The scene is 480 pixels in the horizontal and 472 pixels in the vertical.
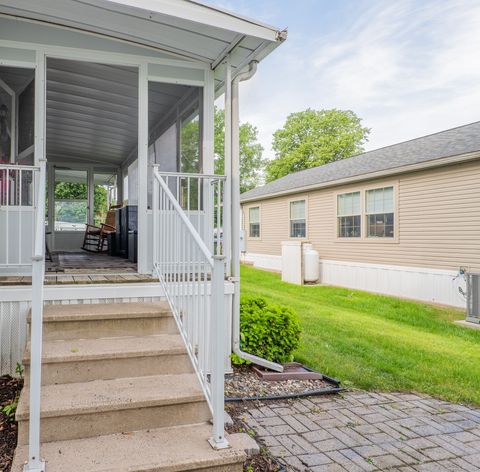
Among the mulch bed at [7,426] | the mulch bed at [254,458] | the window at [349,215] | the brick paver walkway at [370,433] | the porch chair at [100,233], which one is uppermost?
the window at [349,215]

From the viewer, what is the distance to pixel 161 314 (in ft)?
10.7

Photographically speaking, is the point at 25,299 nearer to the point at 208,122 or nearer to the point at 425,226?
the point at 208,122

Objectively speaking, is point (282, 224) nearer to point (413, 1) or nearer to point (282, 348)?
point (413, 1)

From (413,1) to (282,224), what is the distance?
29.2ft

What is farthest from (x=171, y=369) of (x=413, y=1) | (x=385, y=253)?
(x=413, y=1)

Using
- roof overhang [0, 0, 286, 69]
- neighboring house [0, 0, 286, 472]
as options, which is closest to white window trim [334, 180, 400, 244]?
neighboring house [0, 0, 286, 472]

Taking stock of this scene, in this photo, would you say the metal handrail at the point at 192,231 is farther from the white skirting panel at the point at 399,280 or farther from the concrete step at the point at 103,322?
the white skirting panel at the point at 399,280

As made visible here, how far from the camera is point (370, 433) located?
2.88 metres

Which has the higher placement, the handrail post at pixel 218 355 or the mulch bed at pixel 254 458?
the handrail post at pixel 218 355

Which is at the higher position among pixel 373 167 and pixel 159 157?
pixel 373 167

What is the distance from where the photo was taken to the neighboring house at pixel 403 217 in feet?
26.7

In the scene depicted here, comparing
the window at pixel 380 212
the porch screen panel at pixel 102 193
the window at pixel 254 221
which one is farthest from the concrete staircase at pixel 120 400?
the window at pixel 254 221

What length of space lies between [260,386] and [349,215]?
807 cm

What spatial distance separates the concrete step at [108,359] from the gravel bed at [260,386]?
82 cm
